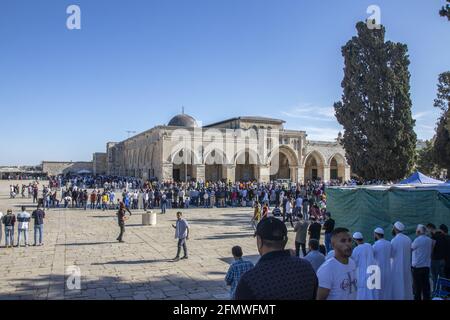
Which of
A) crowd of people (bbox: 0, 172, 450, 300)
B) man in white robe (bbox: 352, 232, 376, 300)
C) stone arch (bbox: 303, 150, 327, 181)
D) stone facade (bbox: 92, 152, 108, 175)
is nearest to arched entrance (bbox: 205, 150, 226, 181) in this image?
stone arch (bbox: 303, 150, 327, 181)

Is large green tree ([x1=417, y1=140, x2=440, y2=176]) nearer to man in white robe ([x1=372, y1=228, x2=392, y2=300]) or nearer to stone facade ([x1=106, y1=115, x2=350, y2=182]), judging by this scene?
stone facade ([x1=106, y1=115, x2=350, y2=182])

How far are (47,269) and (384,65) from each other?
65.4ft

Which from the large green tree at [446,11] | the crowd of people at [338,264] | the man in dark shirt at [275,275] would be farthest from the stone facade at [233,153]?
the man in dark shirt at [275,275]

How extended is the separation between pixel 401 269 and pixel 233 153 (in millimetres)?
37227

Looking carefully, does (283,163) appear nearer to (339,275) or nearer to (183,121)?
(183,121)

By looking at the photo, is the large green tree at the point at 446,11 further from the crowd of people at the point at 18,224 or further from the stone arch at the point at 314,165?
the stone arch at the point at 314,165

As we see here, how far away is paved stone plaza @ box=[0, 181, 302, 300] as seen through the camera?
7367 mm

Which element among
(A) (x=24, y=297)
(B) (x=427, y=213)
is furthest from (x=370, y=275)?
(A) (x=24, y=297)

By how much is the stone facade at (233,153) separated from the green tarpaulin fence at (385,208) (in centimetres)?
2796

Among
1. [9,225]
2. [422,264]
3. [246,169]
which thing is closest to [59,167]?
[246,169]

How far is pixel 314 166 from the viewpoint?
175ft

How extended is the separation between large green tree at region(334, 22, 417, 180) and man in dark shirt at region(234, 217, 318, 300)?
20.3m

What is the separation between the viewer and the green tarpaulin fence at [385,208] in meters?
9.62

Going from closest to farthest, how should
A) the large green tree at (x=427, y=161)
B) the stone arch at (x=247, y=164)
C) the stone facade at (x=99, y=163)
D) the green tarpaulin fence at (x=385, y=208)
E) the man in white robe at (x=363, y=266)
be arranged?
the man in white robe at (x=363, y=266) → the green tarpaulin fence at (x=385, y=208) → the large green tree at (x=427, y=161) → the stone arch at (x=247, y=164) → the stone facade at (x=99, y=163)
